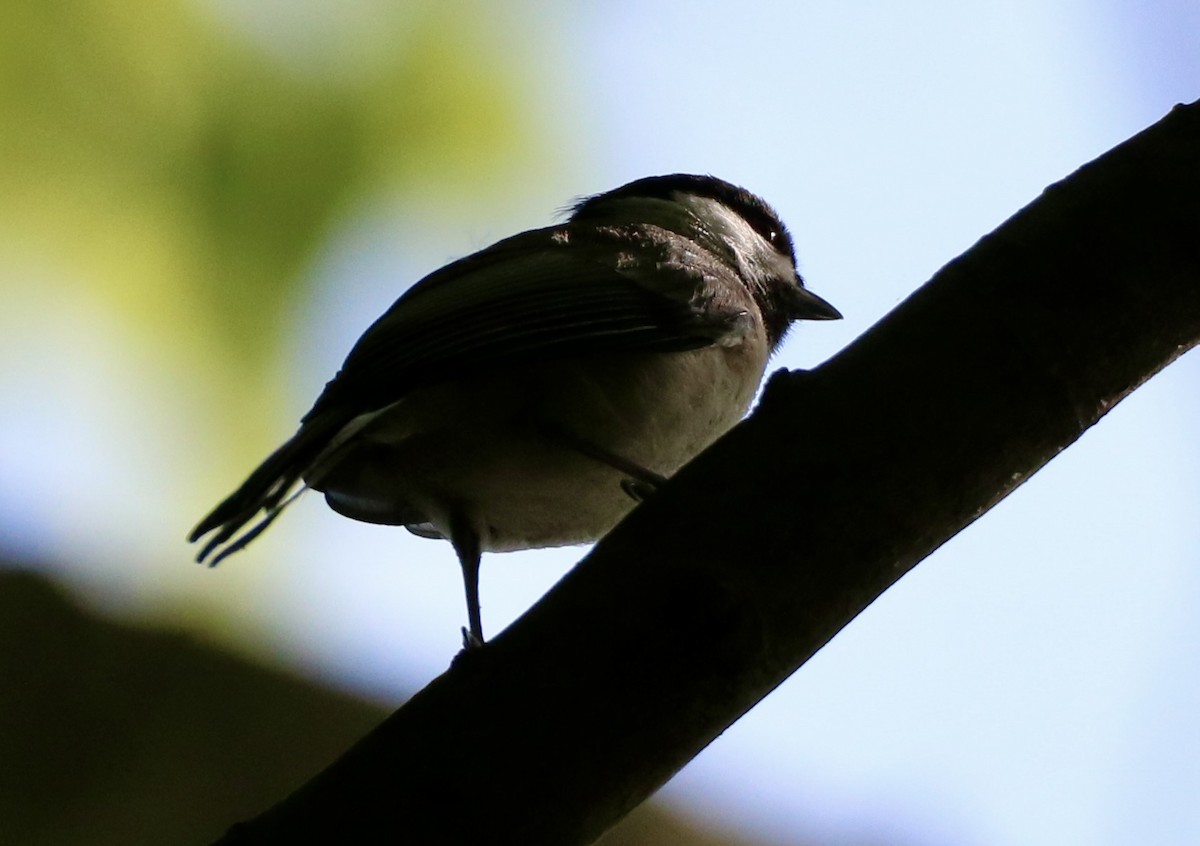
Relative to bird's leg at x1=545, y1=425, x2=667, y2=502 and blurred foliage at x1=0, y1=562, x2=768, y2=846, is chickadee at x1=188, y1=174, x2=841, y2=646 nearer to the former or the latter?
bird's leg at x1=545, y1=425, x2=667, y2=502

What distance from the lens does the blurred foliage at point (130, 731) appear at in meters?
2.65

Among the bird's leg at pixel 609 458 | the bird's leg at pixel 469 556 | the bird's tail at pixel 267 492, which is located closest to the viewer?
the bird's tail at pixel 267 492

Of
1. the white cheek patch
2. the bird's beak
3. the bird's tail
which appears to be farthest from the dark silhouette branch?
the bird's beak

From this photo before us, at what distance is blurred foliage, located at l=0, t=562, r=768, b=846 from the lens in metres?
2.65

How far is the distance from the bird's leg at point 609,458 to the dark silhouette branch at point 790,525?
27.6 inches

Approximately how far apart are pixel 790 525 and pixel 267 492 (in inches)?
34.0

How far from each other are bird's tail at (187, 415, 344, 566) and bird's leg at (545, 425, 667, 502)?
1.21 ft

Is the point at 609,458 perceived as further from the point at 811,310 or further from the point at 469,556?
the point at 811,310

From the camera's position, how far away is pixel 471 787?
46.1 inches

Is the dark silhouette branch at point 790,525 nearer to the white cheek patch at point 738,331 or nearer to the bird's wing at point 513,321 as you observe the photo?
the bird's wing at point 513,321

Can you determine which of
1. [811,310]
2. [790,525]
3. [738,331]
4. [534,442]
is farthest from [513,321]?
[811,310]

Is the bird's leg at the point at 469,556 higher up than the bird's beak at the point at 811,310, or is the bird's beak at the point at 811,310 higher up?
the bird's beak at the point at 811,310

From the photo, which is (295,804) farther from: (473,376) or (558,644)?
(473,376)

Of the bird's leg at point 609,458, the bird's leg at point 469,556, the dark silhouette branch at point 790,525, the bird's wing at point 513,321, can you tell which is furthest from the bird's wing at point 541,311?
the dark silhouette branch at point 790,525
